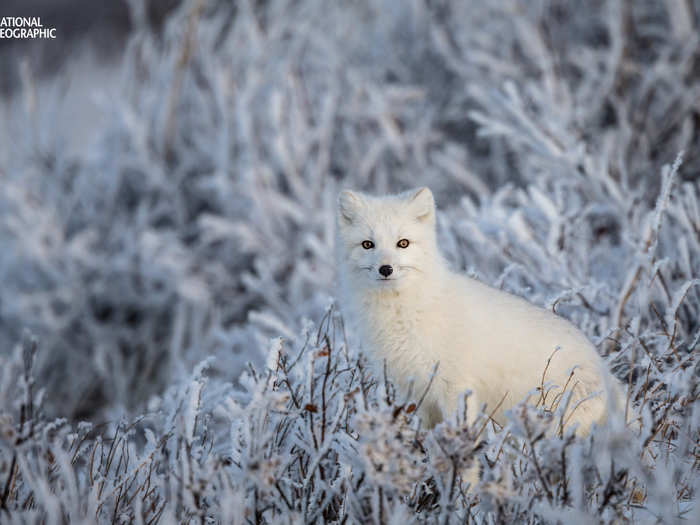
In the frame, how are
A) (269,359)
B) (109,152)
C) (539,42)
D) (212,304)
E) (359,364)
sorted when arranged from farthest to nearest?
(109,152) → (212,304) → (539,42) → (269,359) → (359,364)

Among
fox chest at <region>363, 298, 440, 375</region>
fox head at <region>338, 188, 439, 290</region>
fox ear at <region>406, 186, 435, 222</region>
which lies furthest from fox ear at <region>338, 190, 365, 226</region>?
fox chest at <region>363, 298, 440, 375</region>

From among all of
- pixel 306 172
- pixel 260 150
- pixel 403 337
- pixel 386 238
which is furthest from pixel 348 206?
pixel 260 150

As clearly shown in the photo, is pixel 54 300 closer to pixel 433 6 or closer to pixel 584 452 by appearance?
pixel 433 6

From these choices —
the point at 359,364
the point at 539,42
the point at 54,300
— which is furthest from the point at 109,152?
the point at 359,364

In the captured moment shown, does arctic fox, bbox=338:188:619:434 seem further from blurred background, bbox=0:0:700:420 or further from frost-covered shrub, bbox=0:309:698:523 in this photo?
blurred background, bbox=0:0:700:420

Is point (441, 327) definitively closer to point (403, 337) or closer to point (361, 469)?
point (403, 337)

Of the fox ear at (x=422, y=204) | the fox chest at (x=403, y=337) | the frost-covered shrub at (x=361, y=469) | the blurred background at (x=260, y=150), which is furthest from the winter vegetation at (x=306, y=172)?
the frost-covered shrub at (x=361, y=469)

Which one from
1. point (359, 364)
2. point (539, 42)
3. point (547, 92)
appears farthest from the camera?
point (539, 42)

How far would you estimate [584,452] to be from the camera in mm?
1758

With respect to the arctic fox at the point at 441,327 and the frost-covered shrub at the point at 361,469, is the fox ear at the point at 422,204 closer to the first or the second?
the arctic fox at the point at 441,327

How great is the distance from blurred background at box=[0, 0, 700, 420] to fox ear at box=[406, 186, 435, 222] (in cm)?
203

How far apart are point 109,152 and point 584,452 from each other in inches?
216

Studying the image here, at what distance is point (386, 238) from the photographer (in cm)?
242

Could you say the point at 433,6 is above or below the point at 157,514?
above
